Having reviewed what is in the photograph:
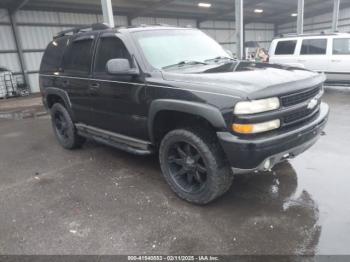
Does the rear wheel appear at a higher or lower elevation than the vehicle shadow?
higher

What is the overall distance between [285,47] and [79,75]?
27.3 ft

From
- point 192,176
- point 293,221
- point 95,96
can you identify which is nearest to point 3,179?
point 95,96

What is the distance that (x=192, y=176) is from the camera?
338 cm

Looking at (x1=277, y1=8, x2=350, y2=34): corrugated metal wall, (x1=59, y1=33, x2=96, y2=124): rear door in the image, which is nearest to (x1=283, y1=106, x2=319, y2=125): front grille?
(x1=59, y1=33, x2=96, y2=124): rear door

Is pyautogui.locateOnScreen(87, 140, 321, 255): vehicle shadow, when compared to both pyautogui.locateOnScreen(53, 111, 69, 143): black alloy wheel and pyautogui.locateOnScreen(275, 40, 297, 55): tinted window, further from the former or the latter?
pyautogui.locateOnScreen(275, 40, 297, 55): tinted window

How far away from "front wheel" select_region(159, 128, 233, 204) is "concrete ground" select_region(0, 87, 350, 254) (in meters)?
0.19

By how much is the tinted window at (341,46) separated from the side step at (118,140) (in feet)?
28.0

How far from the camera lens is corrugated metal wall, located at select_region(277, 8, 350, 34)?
26312 mm

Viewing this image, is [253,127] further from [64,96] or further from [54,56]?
[54,56]

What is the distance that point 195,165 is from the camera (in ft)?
10.6

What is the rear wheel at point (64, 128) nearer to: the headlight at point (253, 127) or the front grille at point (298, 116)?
the headlight at point (253, 127)

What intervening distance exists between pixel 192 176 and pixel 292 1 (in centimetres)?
2255

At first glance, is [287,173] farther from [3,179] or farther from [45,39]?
[45,39]

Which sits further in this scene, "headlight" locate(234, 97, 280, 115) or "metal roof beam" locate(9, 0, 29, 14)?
"metal roof beam" locate(9, 0, 29, 14)
